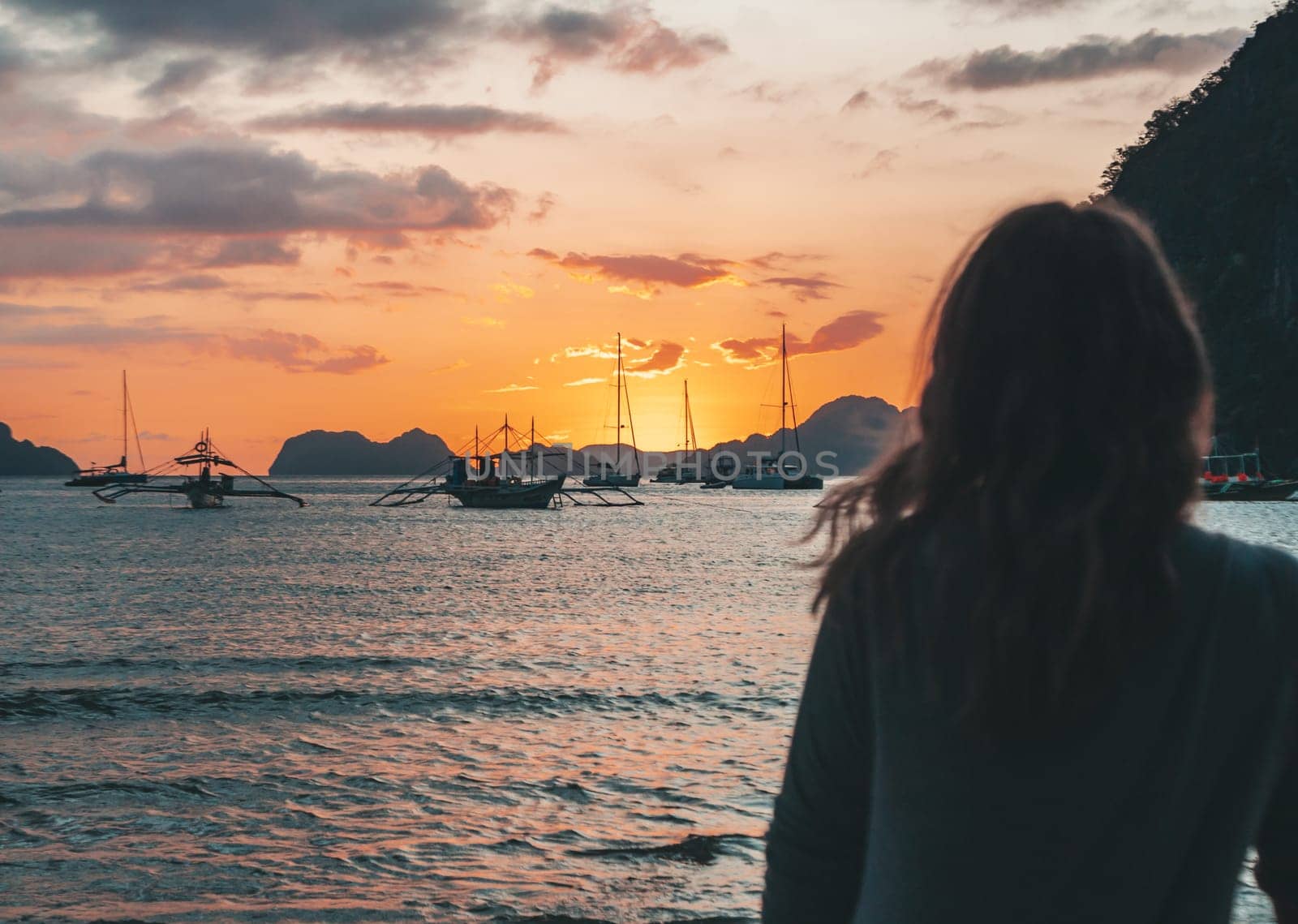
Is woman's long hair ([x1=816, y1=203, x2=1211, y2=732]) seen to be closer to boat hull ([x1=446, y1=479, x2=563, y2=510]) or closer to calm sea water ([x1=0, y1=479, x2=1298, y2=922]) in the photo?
calm sea water ([x1=0, y1=479, x2=1298, y2=922])

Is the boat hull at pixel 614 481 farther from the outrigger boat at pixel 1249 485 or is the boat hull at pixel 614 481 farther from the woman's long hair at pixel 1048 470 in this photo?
the woman's long hair at pixel 1048 470

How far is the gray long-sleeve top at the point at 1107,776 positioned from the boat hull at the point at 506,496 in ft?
283

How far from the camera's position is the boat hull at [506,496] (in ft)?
289

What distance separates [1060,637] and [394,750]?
458 inches

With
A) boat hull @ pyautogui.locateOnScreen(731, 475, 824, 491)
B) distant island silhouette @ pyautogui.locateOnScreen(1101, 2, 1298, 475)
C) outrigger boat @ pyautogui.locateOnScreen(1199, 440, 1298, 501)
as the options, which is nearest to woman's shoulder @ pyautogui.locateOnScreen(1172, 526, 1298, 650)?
outrigger boat @ pyautogui.locateOnScreen(1199, 440, 1298, 501)

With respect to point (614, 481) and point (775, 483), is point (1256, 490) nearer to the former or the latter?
point (775, 483)

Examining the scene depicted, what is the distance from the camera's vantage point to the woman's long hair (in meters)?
1.39

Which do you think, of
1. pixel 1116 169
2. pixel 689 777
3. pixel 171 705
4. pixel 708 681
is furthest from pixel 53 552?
pixel 1116 169

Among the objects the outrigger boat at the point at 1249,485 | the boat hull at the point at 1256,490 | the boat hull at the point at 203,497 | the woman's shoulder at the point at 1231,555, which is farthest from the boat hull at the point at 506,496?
the woman's shoulder at the point at 1231,555

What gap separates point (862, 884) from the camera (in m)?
1.58

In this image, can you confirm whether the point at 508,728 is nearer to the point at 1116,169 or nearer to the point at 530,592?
the point at 530,592

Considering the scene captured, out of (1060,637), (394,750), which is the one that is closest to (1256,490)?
(394,750)

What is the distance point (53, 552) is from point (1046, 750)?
55245mm

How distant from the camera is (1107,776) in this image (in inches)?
55.7
